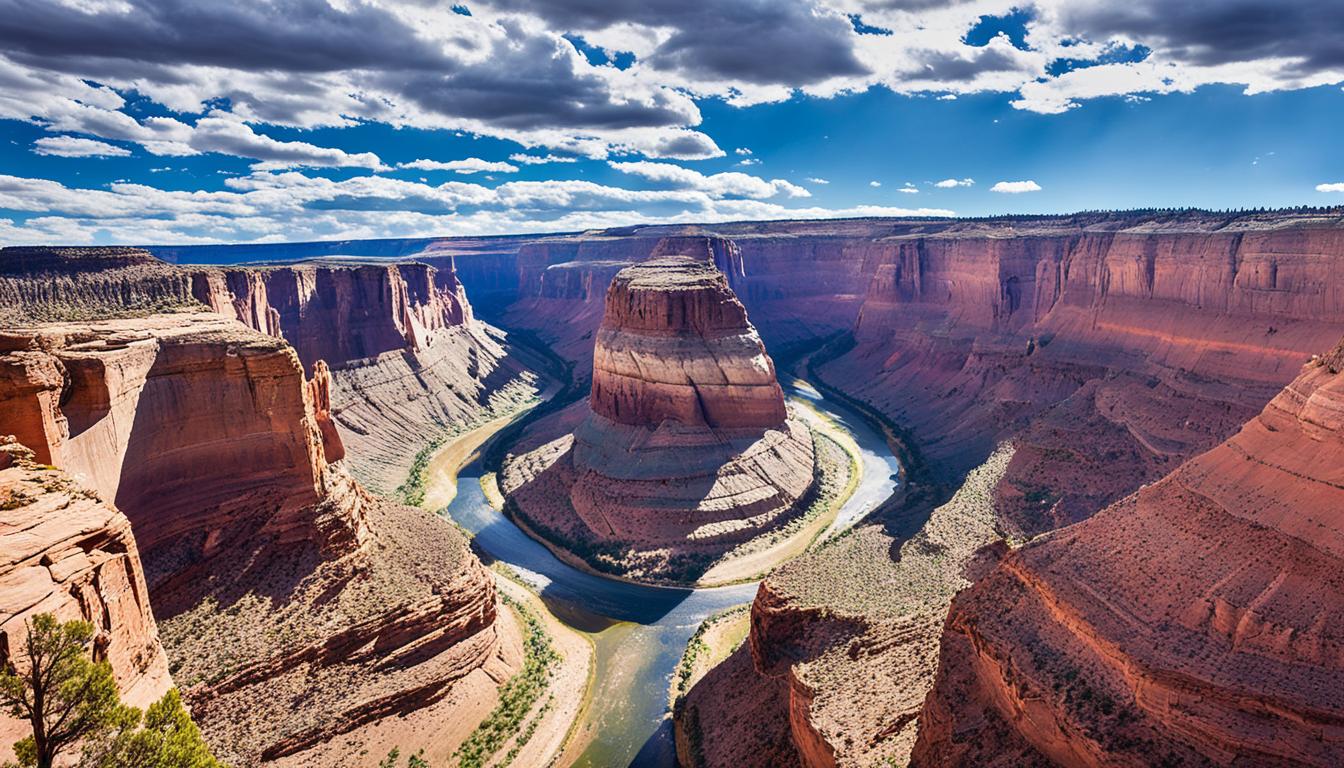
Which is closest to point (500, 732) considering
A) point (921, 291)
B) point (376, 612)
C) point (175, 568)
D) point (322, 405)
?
point (376, 612)

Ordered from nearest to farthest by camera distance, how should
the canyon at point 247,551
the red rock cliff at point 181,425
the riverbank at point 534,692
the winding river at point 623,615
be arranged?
the canyon at point 247,551
the red rock cliff at point 181,425
the riverbank at point 534,692
the winding river at point 623,615

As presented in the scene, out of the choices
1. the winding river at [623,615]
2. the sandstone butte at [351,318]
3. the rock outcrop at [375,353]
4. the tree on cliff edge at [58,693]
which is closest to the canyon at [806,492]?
the sandstone butte at [351,318]

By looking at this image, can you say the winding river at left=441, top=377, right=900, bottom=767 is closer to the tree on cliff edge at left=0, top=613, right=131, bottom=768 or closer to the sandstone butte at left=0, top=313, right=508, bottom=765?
the sandstone butte at left=0, top=313, right=508, bottom=765

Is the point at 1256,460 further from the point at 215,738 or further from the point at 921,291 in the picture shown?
the point at 921,291

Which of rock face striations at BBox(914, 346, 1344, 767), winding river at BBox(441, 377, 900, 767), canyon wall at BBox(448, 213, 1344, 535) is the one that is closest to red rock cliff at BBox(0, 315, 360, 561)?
winding river at BBox(441, 377, 900, 767)

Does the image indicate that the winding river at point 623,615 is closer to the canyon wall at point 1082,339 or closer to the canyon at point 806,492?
the canyon at point 806,492

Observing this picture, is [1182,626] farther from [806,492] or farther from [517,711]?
[806,492]

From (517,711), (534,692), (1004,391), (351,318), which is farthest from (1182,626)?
(351,318)
